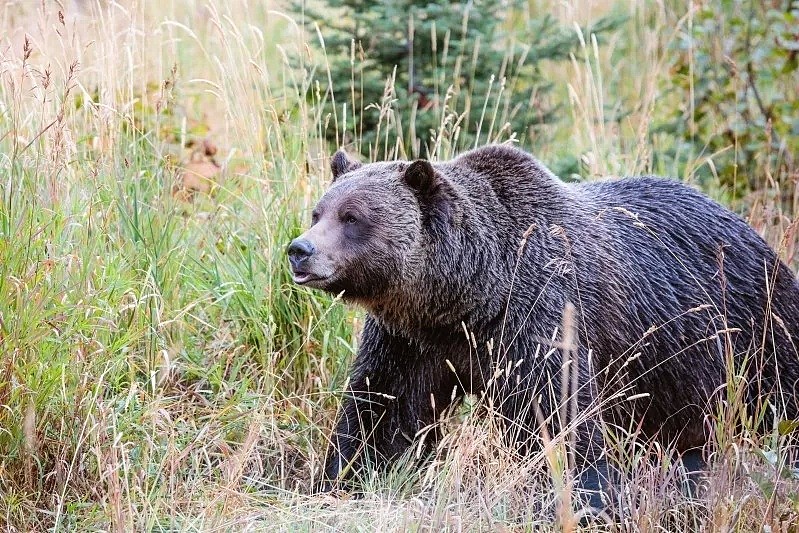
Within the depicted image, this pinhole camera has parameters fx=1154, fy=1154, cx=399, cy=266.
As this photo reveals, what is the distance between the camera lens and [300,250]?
Result: 4.50 metres

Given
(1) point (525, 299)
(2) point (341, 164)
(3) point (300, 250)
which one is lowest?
(1) point (525, 299)

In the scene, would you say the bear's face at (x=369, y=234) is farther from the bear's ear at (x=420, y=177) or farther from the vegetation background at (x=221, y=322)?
the vegetation background at (x=221, y=322)

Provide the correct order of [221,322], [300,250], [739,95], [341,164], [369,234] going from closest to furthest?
[300,250] < [369,234] < [341,164] < [221,322] < [739,95]

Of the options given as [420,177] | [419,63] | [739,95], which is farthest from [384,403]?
[739,95]

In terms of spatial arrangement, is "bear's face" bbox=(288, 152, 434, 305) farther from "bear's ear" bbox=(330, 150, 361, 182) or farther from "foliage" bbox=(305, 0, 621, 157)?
"foliage" bbox=(305, 0, 621, 157)

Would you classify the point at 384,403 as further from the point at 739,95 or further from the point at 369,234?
the point at 739,95

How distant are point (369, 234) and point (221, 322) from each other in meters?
1.21

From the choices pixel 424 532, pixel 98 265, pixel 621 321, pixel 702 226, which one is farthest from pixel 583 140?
pixel 424 532

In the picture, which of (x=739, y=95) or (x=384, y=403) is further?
(x=739, y=95)

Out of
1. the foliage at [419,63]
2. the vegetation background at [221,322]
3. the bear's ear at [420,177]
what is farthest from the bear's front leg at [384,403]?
the foliage at [419,63]

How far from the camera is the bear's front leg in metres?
4.94

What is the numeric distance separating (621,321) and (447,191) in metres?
0.92

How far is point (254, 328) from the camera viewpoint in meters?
5.40

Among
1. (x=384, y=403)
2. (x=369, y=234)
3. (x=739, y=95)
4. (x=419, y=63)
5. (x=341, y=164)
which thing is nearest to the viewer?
(x=369, y=234)
